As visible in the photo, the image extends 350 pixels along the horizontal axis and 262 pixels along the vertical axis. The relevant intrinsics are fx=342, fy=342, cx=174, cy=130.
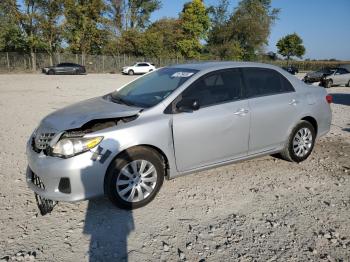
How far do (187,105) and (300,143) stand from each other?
7.93ft

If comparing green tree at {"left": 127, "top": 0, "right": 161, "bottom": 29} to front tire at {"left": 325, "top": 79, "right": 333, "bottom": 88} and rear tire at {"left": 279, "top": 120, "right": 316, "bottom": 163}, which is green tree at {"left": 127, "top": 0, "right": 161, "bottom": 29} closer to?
front tire at {"left": 325, "top": 79, "right": 333, "bottom": 88}

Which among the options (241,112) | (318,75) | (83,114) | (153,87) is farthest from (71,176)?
(318,75)

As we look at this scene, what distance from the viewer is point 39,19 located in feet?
131

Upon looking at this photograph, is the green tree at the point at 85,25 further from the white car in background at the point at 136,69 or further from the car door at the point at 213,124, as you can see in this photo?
the car door at the point at 213,124

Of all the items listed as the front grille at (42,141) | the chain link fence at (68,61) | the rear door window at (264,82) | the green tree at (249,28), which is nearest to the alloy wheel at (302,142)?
the rear door window at (264,82)

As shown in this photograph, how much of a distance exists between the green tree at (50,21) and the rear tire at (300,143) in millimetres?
40375

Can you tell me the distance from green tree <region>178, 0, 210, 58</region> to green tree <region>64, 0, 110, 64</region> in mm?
15117

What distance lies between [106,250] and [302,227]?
2099mm

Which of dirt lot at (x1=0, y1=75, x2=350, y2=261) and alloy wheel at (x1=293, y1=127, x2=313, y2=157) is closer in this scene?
dirt lot at (x1=0, y1=75, x2=350, y2=261)

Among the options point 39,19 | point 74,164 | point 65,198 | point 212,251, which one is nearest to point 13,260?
point 65,198

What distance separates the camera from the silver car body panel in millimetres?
3742

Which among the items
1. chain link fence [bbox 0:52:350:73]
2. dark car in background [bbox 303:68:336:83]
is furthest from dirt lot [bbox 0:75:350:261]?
chain link fence [bbox 0:52:350:73]

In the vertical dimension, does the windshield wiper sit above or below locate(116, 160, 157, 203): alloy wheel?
above

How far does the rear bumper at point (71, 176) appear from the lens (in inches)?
144
